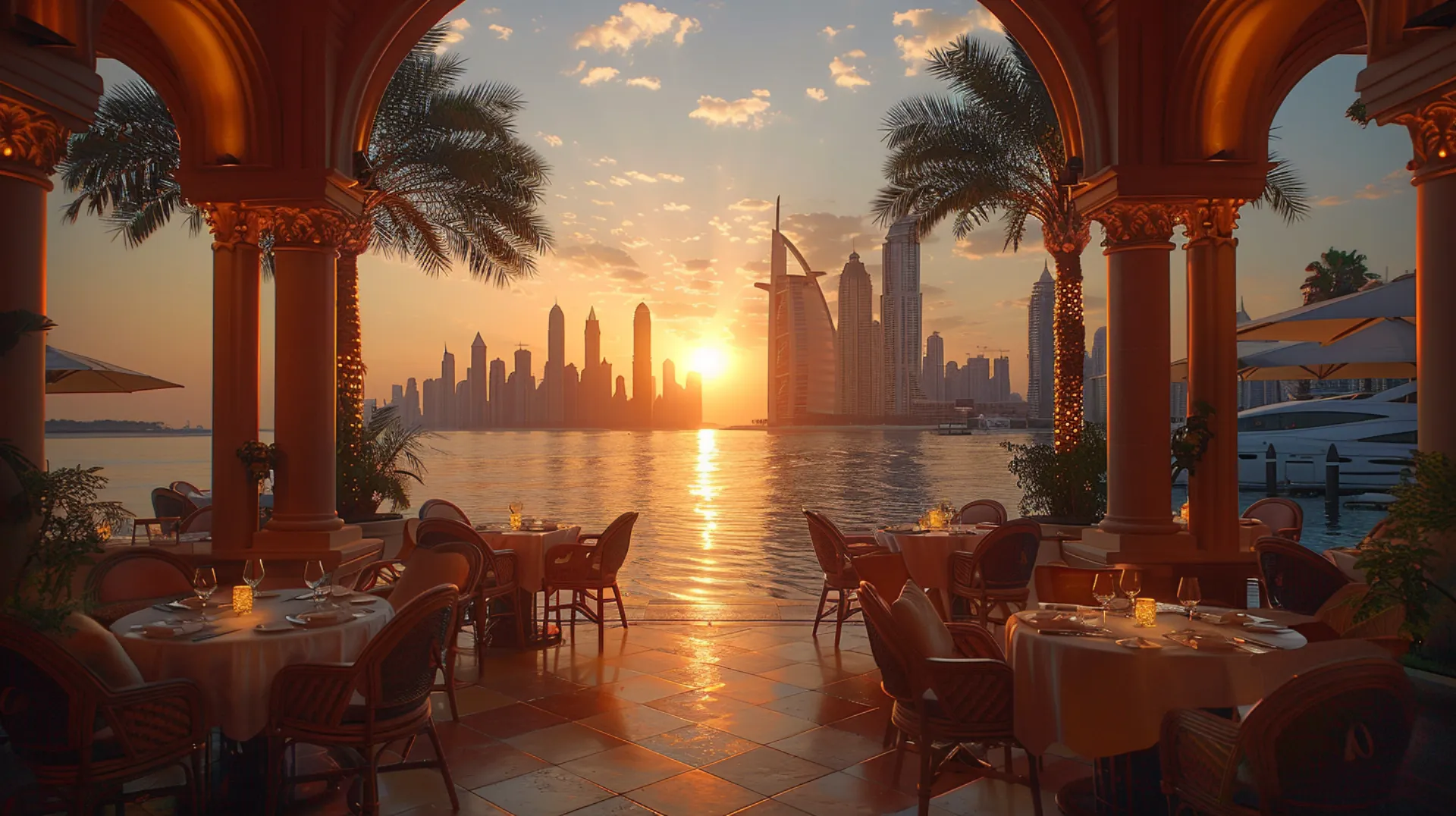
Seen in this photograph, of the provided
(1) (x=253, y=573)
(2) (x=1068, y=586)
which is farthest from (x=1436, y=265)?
(1) (x=253, y=573)

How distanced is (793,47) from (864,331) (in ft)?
393

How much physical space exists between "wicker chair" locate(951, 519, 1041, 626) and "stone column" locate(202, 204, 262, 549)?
6.04 metres

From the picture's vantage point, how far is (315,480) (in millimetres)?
7594

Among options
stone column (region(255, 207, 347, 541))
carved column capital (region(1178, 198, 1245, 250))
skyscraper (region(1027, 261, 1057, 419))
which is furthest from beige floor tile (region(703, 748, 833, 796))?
skyscraper (region(1027, 261, 1057, 419))

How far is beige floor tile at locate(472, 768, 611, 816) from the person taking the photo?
418cm

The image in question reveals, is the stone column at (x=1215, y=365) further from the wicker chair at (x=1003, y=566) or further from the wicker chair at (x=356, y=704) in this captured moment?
the wicker chair at (x=356, y=704)

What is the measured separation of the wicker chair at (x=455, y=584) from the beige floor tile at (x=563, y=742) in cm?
55

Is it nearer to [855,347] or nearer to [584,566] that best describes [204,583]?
[584,566]

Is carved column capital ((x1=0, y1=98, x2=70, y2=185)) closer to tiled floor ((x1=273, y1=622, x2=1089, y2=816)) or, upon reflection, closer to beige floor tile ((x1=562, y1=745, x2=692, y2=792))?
→ tiled floor ((x1=273, y1=622, x2=1089, y2=816))

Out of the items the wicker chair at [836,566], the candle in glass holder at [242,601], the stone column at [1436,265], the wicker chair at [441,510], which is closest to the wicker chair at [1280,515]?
the wicker chair at [836,566]

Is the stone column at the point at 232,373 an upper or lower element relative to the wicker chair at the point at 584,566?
upper

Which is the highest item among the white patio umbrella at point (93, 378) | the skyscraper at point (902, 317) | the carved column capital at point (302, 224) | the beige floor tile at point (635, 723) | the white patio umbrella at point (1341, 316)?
the skyscraper at point (902, 317)

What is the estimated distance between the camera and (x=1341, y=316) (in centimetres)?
796

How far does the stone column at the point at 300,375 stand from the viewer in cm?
751
